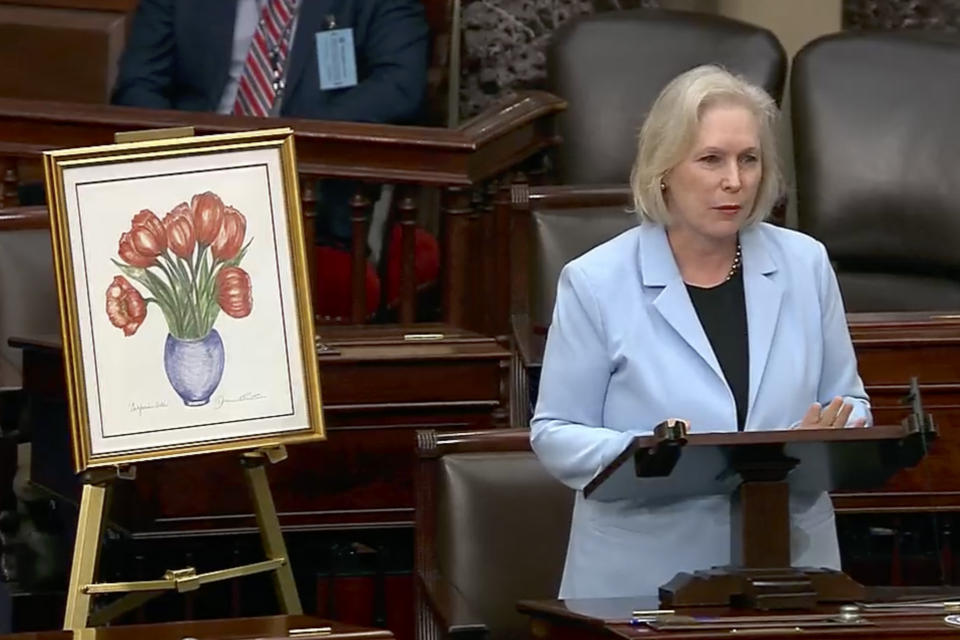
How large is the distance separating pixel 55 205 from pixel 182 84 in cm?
217

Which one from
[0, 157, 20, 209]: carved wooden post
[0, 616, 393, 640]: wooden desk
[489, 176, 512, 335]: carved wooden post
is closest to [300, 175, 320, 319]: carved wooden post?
[489, 176, 512, 335]: carved wooden post

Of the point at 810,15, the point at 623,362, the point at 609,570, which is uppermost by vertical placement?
the point at 810,15

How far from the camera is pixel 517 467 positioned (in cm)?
362

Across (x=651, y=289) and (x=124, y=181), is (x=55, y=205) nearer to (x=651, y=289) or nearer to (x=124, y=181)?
(x=124, y=181)

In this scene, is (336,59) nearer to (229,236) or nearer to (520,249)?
(520,249)

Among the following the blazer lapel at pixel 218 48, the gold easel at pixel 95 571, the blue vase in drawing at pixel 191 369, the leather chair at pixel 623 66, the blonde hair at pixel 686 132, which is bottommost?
the gold easel at pixel 95 571

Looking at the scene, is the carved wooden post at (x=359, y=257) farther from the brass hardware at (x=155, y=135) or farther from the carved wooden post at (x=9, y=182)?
the brass hardware at (x=155, y=135)

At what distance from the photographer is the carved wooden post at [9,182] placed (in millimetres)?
4902

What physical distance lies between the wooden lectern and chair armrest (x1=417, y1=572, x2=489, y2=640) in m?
0.42

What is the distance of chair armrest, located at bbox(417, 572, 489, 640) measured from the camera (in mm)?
3234

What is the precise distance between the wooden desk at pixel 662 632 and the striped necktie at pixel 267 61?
2.81m

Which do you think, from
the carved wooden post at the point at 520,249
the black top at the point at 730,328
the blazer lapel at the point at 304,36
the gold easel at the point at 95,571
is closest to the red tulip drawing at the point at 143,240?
the gold easel at the point at 95,571

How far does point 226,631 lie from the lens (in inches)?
111

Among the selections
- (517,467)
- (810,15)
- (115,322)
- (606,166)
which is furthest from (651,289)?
(810,15)
